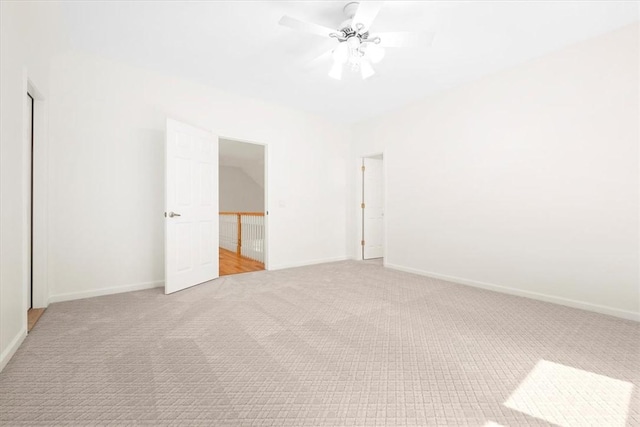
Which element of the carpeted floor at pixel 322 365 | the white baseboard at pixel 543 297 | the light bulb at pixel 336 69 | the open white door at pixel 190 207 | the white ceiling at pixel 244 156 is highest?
the white ceiling at pixel 244 156

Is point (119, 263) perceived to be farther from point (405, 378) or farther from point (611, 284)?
point (611, 284)

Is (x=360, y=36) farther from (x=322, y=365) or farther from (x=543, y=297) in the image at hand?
(x=543, y=297)

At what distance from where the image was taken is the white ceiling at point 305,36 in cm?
237

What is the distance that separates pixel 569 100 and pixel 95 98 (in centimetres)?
512

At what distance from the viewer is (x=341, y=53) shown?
8.55 ft

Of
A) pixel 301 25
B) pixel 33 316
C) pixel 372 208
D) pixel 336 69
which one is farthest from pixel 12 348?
pixel 372 208

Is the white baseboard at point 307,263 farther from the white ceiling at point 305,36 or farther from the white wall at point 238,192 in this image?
the white wall at point 238,192

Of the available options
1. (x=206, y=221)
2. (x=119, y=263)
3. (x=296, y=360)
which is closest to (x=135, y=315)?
(x=119, y=263)

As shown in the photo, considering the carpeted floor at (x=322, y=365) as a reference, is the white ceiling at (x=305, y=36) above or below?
above

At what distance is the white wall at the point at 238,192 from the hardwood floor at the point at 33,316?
7.90 m

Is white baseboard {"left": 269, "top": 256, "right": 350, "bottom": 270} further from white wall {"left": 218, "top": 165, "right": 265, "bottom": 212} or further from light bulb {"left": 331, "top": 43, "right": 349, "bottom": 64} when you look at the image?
white wall {"left": 218, "top": 165, "right": 265, "bottom": 212}

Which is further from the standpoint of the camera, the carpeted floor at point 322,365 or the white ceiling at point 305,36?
the white ceiling at point 305,36

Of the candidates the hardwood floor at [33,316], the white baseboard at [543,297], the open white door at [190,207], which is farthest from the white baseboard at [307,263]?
the hardwood floor at [33,316]

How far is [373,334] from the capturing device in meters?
2.22
